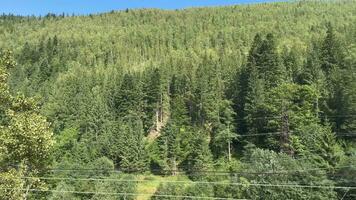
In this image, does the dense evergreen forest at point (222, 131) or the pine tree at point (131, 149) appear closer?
the dense evergreen forest at point (222, 131)

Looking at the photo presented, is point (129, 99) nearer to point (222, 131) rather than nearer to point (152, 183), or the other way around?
point (222, 131)

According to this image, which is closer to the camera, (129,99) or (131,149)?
(131,149)

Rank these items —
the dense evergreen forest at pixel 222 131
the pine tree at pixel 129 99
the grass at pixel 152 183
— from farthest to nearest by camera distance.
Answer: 1. the pine tree at pixel 129 99
2. the grass at pixel 152 183
3. the dense evergreen forest at pixel 222 131

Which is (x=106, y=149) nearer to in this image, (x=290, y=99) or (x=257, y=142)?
(x=257, y=142)

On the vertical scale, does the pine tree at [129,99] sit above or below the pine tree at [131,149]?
above

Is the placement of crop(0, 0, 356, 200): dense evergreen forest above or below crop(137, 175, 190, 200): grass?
above

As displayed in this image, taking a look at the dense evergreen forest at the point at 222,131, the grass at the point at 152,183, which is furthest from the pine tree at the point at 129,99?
the grass at the point at 152,183

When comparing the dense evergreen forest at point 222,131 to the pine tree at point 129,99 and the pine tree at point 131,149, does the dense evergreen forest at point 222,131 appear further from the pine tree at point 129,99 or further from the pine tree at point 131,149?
the pine tree at point 129,99

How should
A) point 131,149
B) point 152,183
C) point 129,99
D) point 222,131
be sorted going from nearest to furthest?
point 152,183 → point 222,131 → point 131,149 → point 129,99

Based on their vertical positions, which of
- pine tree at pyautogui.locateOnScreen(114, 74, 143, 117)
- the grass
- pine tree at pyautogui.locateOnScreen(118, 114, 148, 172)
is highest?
pine tree at pyautogui.locateOnScreen(114, 74, 143, 117)

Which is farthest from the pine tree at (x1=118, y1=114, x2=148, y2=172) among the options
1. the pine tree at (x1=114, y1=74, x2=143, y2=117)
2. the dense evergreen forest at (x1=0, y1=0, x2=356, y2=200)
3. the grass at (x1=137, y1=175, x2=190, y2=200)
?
the pine tree at (x1=114, y1=74, x2=143, y2=117)

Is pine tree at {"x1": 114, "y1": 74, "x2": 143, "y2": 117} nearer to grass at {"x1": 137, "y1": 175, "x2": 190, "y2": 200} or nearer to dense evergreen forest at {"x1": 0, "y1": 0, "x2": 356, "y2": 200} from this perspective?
dense evergreen forest at {"x1": 0, "y1": 0, "x2": 356, "y2": 200}

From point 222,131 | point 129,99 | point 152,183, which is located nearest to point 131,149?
point 152,183

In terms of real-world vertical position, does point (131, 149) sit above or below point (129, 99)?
below
